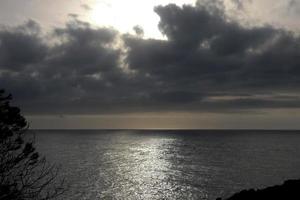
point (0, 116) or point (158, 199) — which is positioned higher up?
point (0, 116)

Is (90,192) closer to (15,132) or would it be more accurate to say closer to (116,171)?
(116,171)

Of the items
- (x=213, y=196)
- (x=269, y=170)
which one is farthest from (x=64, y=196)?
(x=269, y=170)

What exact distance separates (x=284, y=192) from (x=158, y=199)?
105 ft

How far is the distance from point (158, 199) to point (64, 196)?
58.2 ft

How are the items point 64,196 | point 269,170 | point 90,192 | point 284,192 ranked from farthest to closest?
point 269,170 < point 90,192 < point 64,196 < point 284,192

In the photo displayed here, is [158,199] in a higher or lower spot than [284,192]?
lower

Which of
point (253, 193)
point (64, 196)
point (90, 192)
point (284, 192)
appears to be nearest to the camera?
point (284, 192)

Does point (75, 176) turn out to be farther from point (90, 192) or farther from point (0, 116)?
point (0, 116)

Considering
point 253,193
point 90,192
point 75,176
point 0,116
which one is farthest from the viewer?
point 75,176

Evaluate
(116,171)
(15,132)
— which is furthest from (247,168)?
(15,132)

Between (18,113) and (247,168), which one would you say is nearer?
(18,113)

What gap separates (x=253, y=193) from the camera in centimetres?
4531

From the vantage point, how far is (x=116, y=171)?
112m

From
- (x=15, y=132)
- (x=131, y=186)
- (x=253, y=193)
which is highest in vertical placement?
(x=15, y=132)
